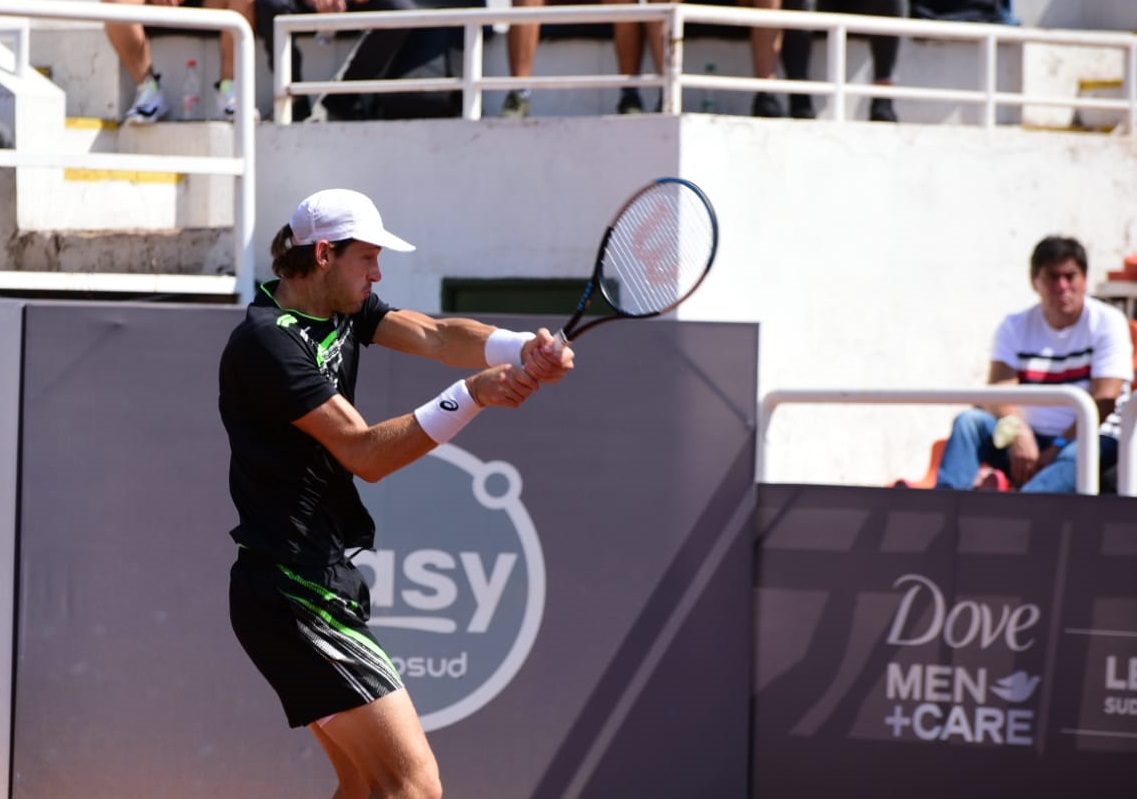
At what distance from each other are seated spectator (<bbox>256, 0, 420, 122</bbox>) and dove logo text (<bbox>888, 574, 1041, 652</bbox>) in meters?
4.70

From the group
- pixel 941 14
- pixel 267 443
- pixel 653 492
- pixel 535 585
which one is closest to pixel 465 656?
pixel 535 585

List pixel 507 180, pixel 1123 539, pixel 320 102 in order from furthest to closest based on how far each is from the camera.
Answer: pixel 320 102 → pixel 507 180 → pixel 1123 539

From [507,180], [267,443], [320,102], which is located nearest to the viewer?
[267,443]

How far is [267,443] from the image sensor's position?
418cm

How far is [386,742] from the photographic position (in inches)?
163

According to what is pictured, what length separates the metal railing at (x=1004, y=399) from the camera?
5500mm

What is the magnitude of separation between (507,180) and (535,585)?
331 cm

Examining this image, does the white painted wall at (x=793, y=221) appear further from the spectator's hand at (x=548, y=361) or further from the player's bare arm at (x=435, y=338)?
the spectator's hand at (x=548, y=361)

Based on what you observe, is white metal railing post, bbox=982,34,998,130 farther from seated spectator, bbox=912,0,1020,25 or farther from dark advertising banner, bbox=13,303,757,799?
dark advertising banner, bbox=13,303,757,799

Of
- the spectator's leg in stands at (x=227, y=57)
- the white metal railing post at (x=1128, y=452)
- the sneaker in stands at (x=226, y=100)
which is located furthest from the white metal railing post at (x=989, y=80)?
the spectator's leg in stands at (x=227, y=57)

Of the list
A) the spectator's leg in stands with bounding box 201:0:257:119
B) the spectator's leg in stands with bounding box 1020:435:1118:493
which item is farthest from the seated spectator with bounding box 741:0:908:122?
the spectator's leg in stands with bounding box 1020:435:1118:493

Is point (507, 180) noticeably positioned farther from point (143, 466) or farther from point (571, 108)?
point (143, 466)

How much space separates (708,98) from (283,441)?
5674 millimetres

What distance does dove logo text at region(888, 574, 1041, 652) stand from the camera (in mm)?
5707
